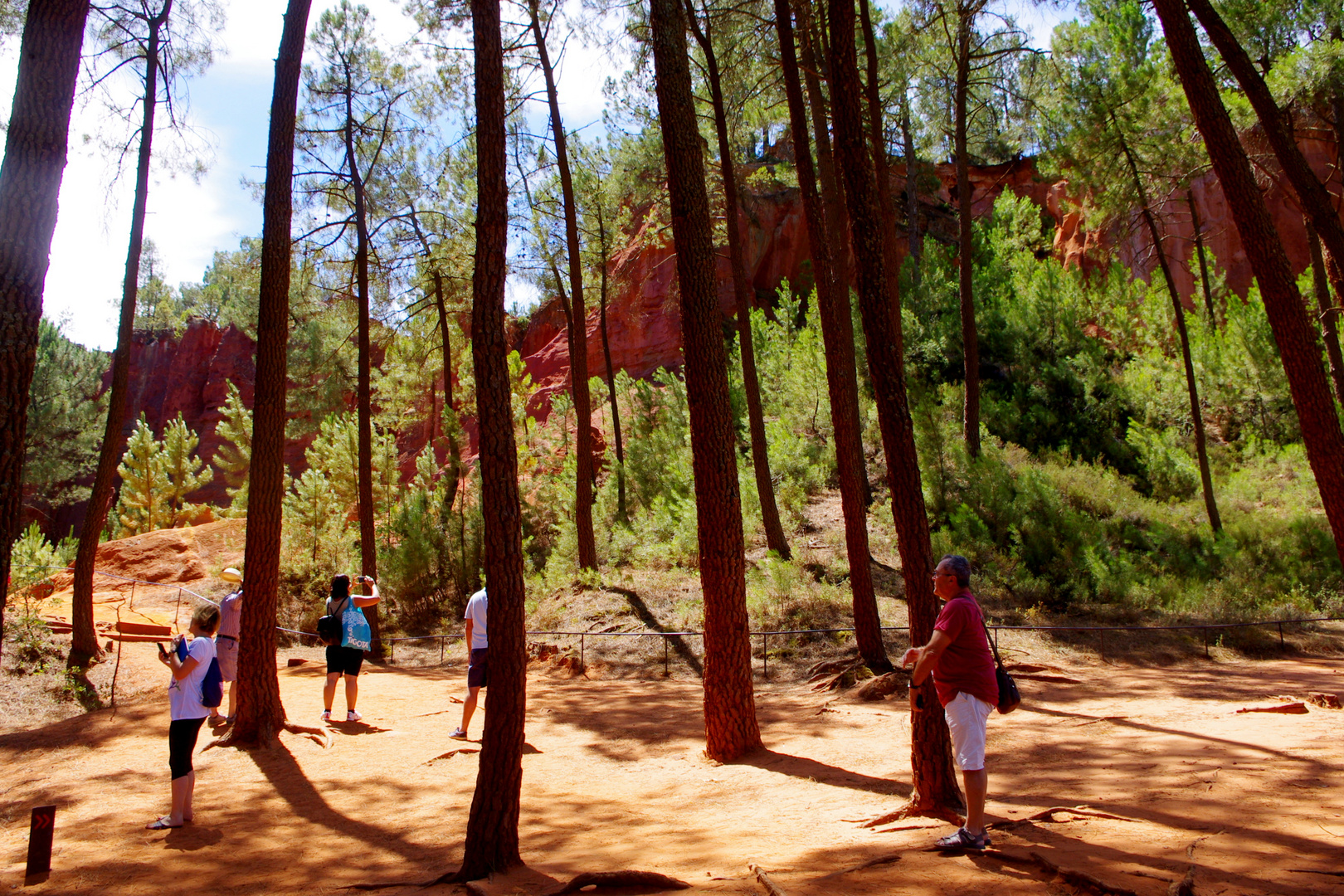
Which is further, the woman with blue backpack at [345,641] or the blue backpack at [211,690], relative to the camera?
the woman with blue backpack at [345,641]

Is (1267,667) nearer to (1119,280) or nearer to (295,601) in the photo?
(1119,280)

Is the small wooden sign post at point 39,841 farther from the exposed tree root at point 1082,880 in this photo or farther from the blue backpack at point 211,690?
the exposed tree root at point 1082,880

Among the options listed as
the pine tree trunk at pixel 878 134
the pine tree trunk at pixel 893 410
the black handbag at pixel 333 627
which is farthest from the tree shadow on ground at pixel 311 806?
the pine tree trunk at pixel 878 134

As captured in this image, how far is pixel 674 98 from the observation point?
8.09m

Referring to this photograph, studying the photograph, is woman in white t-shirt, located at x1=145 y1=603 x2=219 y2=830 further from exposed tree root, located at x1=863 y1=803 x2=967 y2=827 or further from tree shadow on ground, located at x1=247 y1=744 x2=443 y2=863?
exposed tree root, located at x1=863 y1=803 x2=967 y2=827

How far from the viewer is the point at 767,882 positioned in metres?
4.07

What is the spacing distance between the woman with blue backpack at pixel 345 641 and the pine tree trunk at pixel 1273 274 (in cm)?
969

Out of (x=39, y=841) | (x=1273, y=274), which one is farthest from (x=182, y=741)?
(x=1273, y=274)

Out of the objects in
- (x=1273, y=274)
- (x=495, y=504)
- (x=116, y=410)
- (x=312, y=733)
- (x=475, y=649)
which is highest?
(x=116, y=410)

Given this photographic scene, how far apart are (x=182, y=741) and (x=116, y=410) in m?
8.93

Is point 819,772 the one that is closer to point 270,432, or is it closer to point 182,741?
point 182,741

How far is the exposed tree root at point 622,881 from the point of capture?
14.4 feet

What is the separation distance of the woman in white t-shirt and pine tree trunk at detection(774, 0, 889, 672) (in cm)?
746

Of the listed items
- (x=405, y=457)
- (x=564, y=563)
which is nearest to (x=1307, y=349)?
(x=564, y=563)
